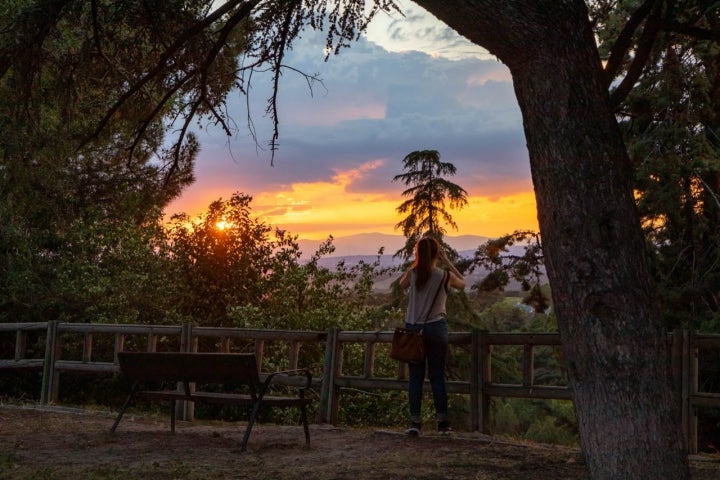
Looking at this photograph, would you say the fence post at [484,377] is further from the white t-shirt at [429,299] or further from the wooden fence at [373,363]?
the white t-shirt at [429,299]

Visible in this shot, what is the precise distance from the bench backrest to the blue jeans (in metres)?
1.81

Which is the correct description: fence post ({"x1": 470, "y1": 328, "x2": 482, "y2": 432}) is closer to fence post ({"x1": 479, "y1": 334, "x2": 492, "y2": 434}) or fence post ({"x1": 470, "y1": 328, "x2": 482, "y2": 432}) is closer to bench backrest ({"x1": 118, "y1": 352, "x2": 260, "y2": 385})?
fence post ({"x1": 479, "y1": 334, "x2": 492, "y2": 434})

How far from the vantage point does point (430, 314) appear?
9.71 metres

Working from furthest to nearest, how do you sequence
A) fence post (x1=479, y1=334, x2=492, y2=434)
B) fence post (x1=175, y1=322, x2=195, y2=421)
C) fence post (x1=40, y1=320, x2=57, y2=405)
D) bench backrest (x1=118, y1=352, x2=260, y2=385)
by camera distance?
fence post (x1=40, y1=320, x2=57, y2=405) < fence post (x1=175, y1=322, x2=195, y2=421) < fence post (x1=479, y1=334, x2=492, y2=434) < bench backrest (x1=118, y1=352, x2=260, y2=385)

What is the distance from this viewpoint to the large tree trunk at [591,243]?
5.70 metres

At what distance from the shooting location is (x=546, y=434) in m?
30.2

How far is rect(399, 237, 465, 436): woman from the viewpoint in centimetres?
958

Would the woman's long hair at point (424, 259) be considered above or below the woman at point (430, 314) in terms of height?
above

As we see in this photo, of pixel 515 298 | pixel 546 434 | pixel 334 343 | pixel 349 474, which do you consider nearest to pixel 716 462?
pixel 349 474

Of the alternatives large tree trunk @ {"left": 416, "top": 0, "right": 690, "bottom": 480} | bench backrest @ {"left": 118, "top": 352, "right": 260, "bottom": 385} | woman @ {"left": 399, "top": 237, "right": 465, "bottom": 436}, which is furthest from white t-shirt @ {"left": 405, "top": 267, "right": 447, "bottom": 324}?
large tree trunk @ {"left": 416, "top": 0, "right": 690, "bottom": 480}

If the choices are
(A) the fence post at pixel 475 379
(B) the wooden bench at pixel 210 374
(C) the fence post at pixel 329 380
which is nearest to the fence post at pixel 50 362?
(B) the wooden bench at pixel 210 374

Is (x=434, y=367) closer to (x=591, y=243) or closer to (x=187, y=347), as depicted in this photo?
(x=187, y=347)

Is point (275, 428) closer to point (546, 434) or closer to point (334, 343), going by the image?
point (334, 343)

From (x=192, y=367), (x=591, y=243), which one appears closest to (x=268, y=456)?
(x=192, y=367)
